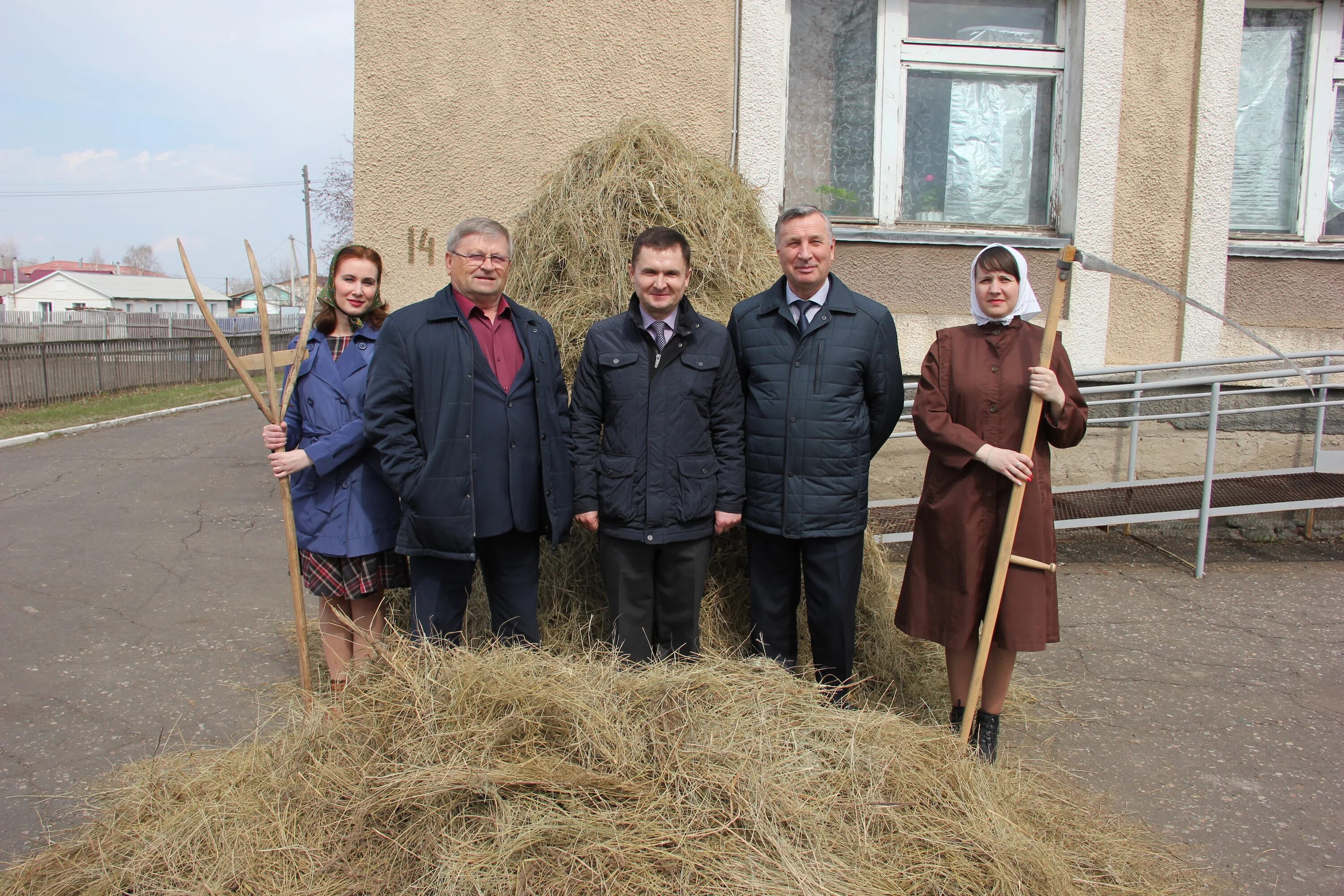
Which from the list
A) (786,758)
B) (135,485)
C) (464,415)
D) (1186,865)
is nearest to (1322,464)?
(1186,865)

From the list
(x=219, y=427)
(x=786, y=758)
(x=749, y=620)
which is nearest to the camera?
(x=786, y=758)

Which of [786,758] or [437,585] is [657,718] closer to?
[786,758]

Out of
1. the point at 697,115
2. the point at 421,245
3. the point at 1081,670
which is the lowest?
the point at 1081,670

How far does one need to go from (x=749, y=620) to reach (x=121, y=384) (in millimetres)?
16702

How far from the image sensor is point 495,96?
5578mm

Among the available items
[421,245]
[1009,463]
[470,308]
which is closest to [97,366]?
[421,245]

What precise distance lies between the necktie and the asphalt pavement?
1664 millimetres

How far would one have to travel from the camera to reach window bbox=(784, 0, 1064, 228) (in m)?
5.74

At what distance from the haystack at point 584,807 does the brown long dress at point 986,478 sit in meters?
0.48

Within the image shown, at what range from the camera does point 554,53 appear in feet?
18.3

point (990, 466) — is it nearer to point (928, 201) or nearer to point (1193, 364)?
point (1193, 364)

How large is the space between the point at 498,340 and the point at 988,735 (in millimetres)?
2067

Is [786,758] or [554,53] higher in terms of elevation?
[554,53]

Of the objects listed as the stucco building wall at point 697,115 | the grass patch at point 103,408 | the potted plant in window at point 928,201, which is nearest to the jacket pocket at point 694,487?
the stucco building wall at point 697,115
